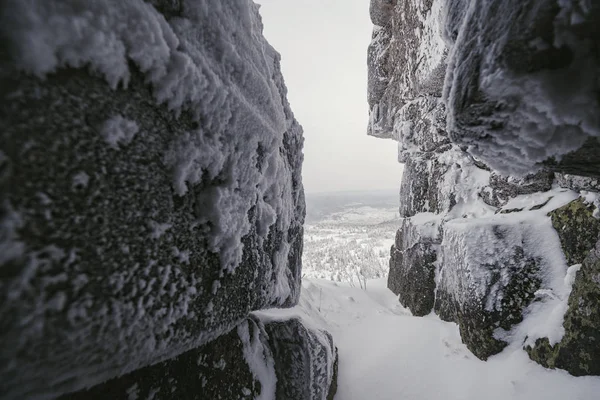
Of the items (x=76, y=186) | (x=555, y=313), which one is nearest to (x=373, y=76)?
(x=555, y=313)

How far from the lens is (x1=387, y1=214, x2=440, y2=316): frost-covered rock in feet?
15.9

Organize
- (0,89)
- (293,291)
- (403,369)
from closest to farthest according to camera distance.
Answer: (0,89) < (293,291) < (403,369)

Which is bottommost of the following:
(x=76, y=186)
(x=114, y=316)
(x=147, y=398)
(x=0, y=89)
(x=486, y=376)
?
(x=486, y=376)

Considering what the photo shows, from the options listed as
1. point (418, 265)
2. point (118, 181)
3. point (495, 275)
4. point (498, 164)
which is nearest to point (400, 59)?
point (418, 265)

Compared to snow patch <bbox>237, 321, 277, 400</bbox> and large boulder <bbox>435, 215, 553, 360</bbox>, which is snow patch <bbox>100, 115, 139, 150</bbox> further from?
large boulder <bbox>435, 215, 553, 360</bbox>

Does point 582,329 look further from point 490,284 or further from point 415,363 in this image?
point 415,363

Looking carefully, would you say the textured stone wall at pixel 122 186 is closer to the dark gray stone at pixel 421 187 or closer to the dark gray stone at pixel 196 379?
the dark gray stone at pixel 196 379

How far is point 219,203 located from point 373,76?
25.4ft

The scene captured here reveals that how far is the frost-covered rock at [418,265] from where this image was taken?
15.9 feet

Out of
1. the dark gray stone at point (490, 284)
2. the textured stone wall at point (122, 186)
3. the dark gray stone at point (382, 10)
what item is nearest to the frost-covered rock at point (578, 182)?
the dark gray stone at point (490, 284)

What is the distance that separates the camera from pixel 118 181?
2.42ft

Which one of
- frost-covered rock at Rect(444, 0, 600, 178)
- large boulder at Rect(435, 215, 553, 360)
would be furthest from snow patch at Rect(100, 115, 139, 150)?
large boulder at Rect(435, 215, 553, 360)

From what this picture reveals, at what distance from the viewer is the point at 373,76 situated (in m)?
7.52

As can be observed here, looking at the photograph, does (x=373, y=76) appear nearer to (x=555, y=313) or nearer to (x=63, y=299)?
(x=555, y=313)
